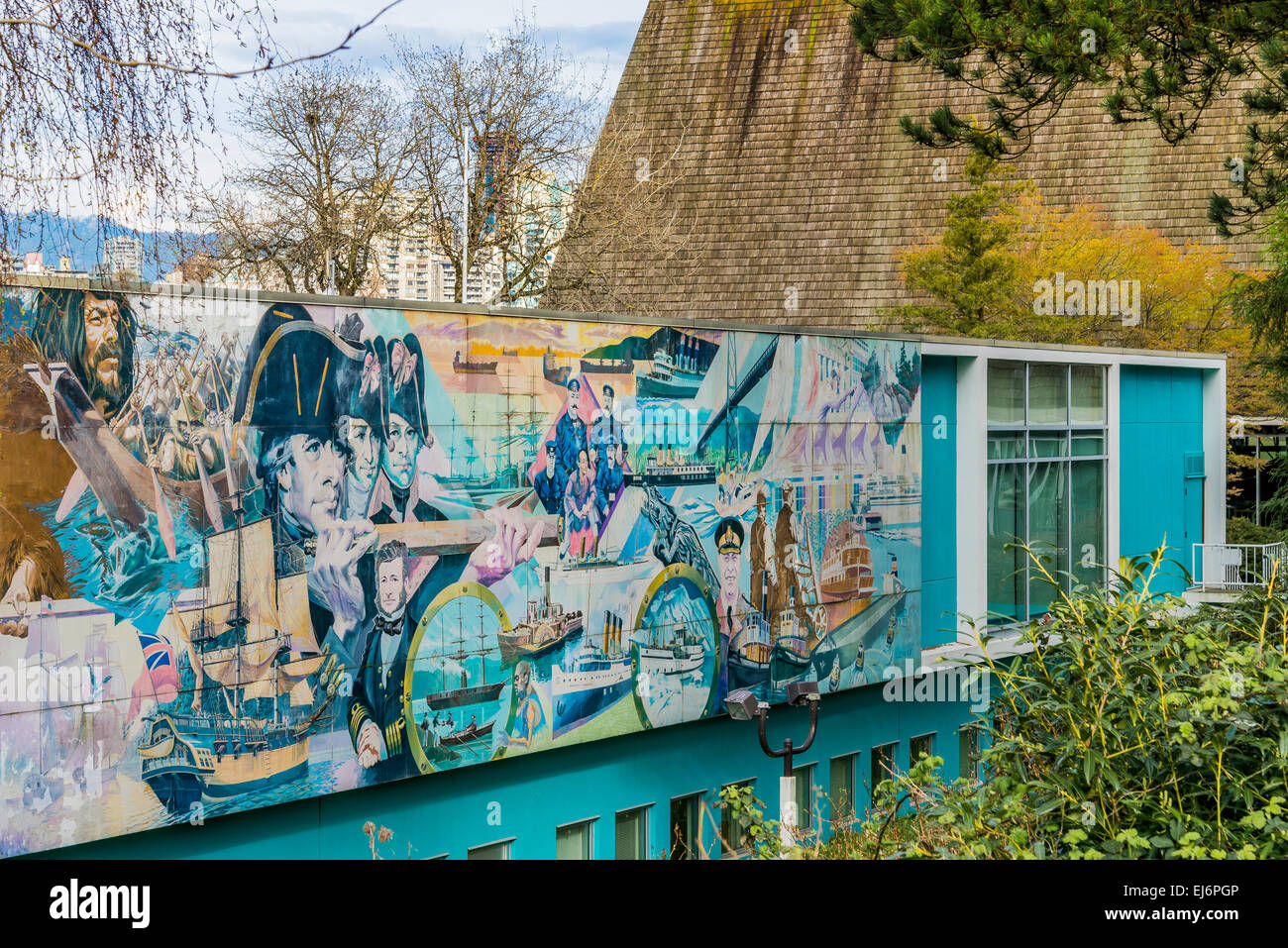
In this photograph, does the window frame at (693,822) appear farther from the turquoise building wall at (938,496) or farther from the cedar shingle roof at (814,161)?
the cedar shingle roof at (814,161)

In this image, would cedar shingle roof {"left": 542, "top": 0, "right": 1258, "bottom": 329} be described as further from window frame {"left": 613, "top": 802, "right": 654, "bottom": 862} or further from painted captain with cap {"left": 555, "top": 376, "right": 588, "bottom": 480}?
window frame {"left": 613, "top": 802, "right": 654, "bottom": 862}

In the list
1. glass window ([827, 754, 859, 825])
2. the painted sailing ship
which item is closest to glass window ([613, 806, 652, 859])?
the painted sailing ship

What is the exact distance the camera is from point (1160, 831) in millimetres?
4980

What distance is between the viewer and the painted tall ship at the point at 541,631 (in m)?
12.2

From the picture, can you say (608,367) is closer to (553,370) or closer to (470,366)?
(553,370)

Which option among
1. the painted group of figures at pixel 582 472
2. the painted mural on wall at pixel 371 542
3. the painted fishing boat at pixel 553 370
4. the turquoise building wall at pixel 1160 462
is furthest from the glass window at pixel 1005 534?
the painted fishing boat at pixel 553 370

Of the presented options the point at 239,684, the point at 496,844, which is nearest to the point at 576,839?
the point at 496,844

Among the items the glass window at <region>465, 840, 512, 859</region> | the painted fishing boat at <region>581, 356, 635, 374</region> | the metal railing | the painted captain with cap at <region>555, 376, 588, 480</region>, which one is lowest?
the glass window at <region>465, 840, 512, 859</region>

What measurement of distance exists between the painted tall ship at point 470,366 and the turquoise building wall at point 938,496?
785cm

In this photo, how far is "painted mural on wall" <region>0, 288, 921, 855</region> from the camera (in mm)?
9203

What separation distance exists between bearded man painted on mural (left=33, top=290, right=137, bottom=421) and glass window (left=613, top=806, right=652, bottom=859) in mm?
6958

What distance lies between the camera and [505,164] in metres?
29.0
